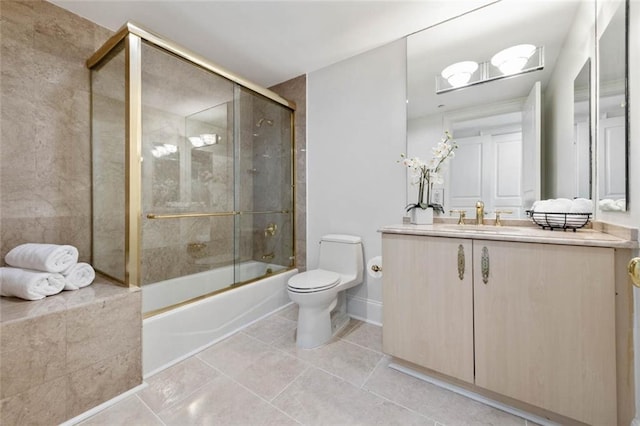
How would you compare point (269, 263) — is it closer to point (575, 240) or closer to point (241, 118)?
point (241, 118)

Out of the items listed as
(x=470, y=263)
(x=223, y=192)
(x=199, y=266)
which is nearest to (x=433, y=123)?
(x=470, y=263)

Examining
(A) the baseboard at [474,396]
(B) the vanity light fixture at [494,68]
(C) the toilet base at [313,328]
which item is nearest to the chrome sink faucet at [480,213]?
(B) the vanity light fixture at [494,68]

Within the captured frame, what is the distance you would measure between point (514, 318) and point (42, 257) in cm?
232

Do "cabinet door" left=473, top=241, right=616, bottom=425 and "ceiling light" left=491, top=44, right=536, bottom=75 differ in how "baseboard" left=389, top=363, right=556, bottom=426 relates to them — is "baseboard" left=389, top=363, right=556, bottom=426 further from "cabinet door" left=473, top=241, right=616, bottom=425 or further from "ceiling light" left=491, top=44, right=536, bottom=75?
"ceiling light" left=491, top=44, right=536, bottom=75

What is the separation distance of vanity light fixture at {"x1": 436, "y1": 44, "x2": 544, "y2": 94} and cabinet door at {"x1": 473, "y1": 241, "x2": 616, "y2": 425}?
1181 mm

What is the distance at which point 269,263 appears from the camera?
101 inches

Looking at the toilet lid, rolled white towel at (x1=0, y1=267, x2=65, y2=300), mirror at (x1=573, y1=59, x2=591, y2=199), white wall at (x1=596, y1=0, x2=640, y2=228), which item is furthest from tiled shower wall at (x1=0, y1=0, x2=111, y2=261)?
mirror at (x1=573, y1=59, x2=591, y2=199)

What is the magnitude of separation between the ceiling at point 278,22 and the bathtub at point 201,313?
1893 millimetres

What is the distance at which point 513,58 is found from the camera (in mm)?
1600

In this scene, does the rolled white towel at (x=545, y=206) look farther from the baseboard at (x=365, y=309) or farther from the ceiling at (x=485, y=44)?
the baseboard at (x=365, y=309)

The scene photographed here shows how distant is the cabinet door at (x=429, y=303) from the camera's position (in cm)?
128

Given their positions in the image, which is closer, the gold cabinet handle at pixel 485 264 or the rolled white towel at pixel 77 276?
the gold cabinet handle at pixel 485 264

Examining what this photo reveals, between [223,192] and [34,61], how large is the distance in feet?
4.57

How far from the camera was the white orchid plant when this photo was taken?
177 centimetres
